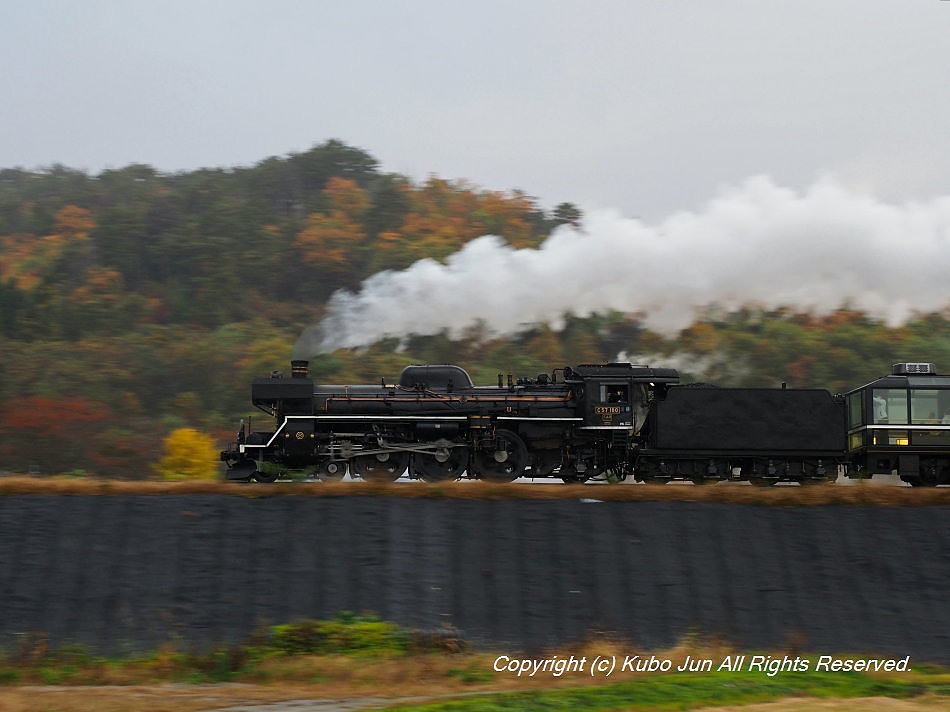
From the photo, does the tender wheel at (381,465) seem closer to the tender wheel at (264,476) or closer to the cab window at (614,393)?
the tender wheel at (264,476)

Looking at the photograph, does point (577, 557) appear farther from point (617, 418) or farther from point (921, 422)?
point (921, 422)

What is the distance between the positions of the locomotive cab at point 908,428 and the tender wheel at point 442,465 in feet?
30.0

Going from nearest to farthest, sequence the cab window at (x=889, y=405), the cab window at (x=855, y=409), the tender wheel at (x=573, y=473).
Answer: the cab window at (x=889, y=405) < the tender wheel at (x=573, y=473) < the cab window at (x=855, y=409)

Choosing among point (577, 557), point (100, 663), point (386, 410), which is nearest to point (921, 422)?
point (577, 557)

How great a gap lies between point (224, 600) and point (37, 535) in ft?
12.0

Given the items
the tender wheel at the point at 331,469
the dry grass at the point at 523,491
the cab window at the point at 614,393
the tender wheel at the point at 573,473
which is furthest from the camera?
the tender wheel at the point at 573,473

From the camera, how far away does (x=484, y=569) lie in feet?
58.9

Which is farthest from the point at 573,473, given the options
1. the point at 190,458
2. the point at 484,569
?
the point at 190,458

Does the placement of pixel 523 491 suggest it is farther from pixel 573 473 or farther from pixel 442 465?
pixel 573 473

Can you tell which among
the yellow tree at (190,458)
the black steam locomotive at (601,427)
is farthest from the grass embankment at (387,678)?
the yellow tree at (190,458)

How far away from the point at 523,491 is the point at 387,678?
5.12 metres

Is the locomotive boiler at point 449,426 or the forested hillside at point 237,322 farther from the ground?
the forested hillside at point 237,322

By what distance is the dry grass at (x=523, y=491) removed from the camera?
1883cm

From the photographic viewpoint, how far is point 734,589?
18.0 metres
